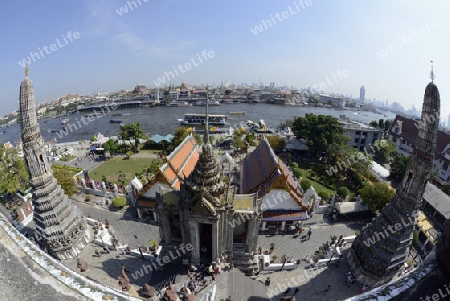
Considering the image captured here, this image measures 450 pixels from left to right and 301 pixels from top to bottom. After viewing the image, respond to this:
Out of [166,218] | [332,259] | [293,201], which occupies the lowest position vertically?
[332,259]

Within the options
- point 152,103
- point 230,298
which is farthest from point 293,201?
point 152,103

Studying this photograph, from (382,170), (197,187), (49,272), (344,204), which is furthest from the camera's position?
(382,170)

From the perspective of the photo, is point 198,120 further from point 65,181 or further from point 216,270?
point 216,270

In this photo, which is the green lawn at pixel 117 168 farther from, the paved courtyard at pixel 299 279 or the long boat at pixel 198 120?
the long boat at pixel 198 120

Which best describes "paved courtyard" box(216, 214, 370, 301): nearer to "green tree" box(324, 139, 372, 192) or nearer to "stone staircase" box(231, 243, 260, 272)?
"stone staircase" box(231, 243, 260, 272)

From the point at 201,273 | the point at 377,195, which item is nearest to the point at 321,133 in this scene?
the point at 377,195

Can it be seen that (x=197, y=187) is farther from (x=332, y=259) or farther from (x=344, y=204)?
(x=344, y=204)

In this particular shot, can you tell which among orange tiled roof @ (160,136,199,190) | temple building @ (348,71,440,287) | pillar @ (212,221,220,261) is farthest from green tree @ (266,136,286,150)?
pillar @ (212,221,220,261)
